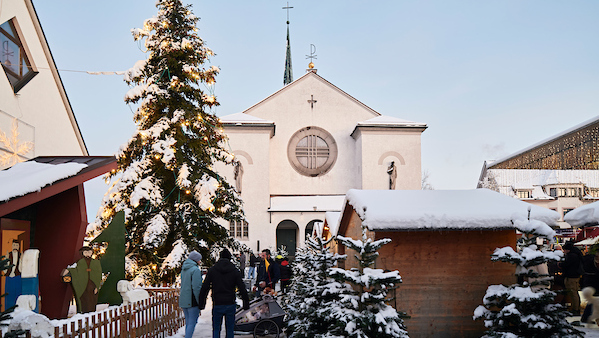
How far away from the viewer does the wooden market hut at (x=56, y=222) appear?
9773 millimetres

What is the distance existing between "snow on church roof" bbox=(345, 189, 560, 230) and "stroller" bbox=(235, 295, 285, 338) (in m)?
2.96

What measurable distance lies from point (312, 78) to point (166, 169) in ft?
83.0

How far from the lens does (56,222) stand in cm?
1098

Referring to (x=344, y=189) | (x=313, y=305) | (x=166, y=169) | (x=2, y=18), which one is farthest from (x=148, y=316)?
(x=344, y=189)

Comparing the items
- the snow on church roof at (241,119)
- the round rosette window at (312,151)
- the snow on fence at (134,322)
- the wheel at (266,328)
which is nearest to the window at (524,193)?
the round rosette window at (312,151)

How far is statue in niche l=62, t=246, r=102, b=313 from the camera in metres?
10.4

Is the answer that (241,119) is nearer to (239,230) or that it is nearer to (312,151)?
(312,151)

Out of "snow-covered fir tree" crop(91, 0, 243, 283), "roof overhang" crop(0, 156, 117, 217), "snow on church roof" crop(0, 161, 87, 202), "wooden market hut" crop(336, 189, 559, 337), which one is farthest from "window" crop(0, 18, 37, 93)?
"wooden market hut" crop(336, 189, 559, 337)

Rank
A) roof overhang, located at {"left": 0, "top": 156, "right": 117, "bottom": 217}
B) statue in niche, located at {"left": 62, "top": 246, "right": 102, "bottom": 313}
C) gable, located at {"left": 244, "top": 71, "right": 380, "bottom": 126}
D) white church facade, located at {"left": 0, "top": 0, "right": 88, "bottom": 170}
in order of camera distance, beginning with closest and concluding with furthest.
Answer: roof overhang, located at {"left": 0, "top": 156, "right": 117, "bottom": 217} → statue in niche, located at {"left": 62, "top": 246, "right": 102, "bottom": 313} → white church facade, located at {"left": 0, "top": 0, "right": 88, "bottom": 170} → gable, located at {"left": 244, "top": 71, "right": 380, "bottom": 126}

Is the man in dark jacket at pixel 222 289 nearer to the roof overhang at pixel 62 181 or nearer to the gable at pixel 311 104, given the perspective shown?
the roof overhang at pixel 62 181

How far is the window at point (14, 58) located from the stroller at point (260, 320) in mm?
9197

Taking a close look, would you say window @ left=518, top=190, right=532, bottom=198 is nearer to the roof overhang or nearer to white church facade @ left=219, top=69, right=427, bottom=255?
white church facade @ left=219, top=69, right=427, bottom=255

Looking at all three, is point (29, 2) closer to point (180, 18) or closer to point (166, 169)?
point (180, 18)

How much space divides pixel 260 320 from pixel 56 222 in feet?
16.7
